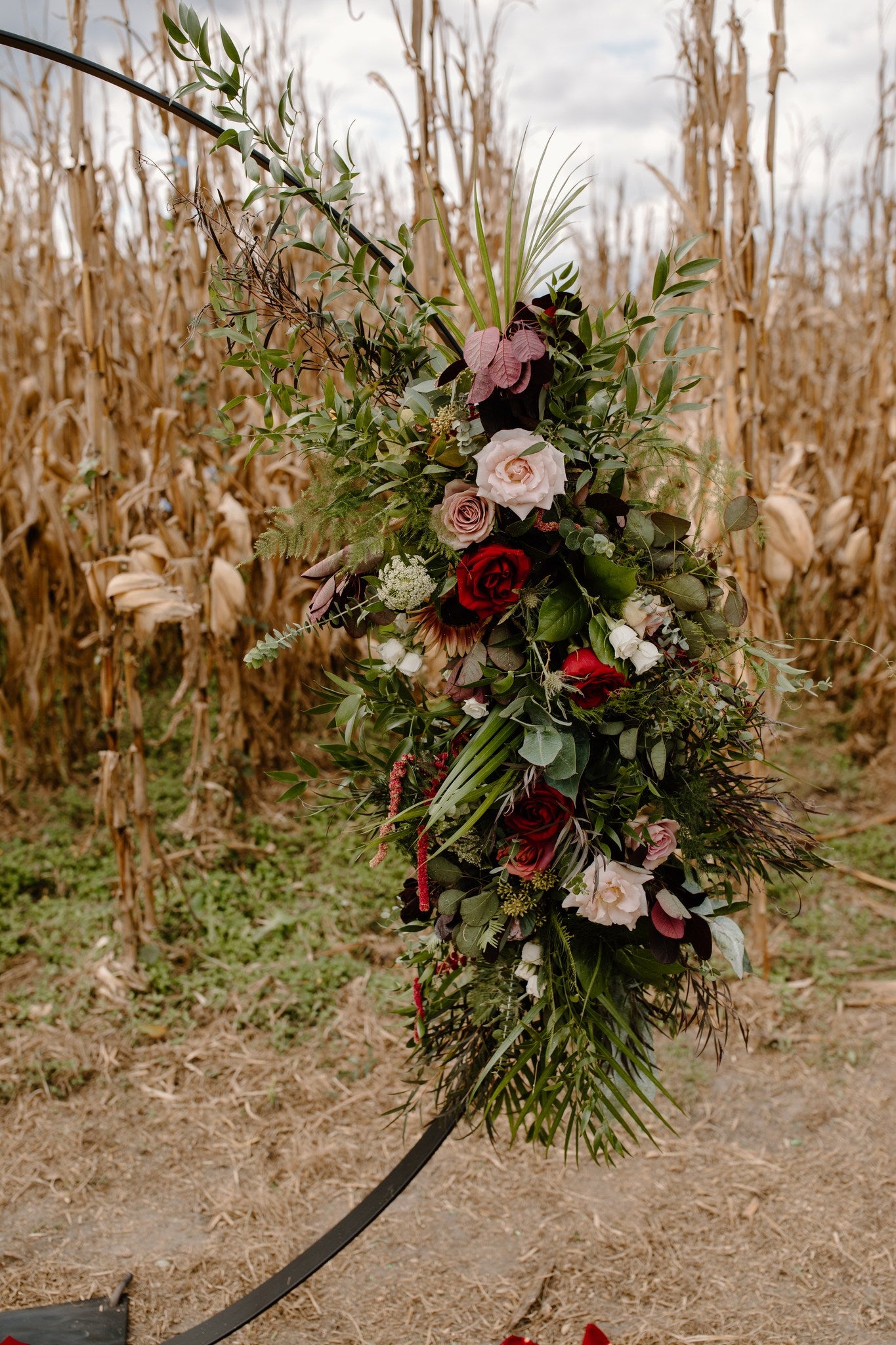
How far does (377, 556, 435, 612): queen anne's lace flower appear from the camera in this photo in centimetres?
114

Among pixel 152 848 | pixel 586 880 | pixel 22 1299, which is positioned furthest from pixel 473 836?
pixel 152 848

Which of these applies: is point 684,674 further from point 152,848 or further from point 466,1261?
point 152,848

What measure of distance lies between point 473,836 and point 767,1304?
125 cm

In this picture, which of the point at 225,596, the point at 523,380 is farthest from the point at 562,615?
the point at 225,596

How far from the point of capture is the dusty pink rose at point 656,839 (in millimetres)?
1143

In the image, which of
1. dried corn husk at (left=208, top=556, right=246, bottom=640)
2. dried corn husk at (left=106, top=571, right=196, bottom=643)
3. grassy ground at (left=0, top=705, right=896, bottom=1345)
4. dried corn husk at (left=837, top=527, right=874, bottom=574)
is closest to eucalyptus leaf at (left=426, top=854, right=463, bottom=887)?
grassy ground at (left=0, top=705, right=896, bottom=1345)

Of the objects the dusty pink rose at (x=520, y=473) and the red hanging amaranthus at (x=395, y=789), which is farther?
the red hanging amaranthus at (x=395, y=789)

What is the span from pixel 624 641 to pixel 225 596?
227 centimetres

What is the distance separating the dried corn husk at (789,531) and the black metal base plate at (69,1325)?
254 cm

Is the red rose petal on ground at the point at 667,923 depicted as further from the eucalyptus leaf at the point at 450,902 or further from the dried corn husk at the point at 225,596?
the dried corn husk at the point at 225,596

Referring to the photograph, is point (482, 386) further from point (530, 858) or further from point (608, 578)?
point (530, 858)

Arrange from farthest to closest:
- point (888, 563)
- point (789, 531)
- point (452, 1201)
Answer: point (888, 563) < point (789, 531) < point (452, 1201)

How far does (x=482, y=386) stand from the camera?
1.09m

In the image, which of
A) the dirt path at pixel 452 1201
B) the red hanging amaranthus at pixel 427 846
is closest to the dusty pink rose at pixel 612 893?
the red hanging amaranthus at pixel 427 846
